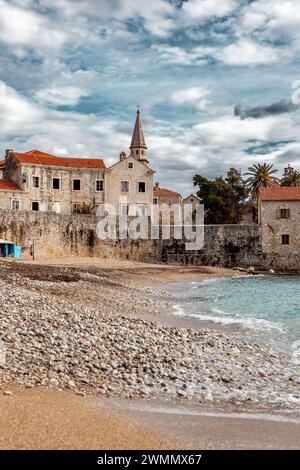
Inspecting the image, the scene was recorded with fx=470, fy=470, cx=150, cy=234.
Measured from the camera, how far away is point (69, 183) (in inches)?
2247

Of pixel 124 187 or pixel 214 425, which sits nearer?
pixel 214 425

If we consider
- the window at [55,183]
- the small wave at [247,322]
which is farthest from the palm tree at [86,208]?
the small wave at [247,322]

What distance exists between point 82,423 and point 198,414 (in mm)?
1979

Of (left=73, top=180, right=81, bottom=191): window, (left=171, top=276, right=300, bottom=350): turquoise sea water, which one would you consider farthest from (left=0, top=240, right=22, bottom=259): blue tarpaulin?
(left=171, top=276, right=300, bottom=350): turquoise sea water

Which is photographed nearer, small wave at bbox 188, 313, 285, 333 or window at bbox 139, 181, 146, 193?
small wave at bbox 188, 313, 285, 333

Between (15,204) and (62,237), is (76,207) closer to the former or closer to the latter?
(15,204)

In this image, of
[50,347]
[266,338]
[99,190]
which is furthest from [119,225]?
[50,347]

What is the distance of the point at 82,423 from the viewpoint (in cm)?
673

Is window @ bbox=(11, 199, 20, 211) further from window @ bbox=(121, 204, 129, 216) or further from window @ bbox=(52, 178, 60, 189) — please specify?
window @ bbox=(121, 204, 129, 216)

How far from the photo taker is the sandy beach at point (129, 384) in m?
6.47

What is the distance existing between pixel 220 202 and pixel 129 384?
54872mm

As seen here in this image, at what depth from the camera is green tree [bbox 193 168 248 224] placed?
62.9 m

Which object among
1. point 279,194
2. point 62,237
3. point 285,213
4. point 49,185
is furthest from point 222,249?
point 49,185

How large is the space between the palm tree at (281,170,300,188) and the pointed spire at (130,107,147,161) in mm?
23064
